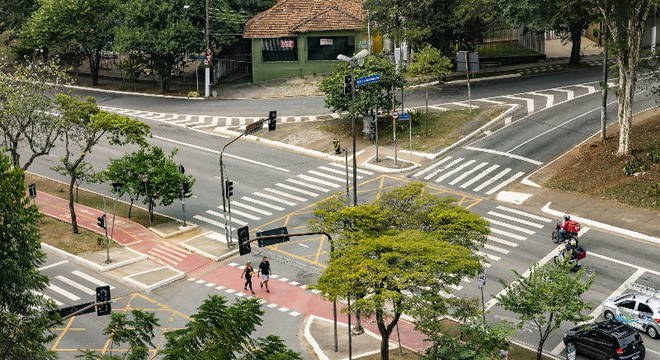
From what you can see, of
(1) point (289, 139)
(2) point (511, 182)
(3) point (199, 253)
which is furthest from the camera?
(1) point (289, 139)

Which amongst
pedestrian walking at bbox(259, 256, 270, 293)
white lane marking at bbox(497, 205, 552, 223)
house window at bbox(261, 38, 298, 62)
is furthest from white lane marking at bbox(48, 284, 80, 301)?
house window at bbox(261, 38, 298, 62)

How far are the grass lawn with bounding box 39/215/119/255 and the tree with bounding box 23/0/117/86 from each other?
36987 millimetres

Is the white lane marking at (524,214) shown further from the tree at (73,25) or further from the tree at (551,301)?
the tree at (73,25)

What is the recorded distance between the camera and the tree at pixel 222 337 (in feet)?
77.3

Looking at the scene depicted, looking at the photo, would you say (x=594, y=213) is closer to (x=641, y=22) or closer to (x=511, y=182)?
(x=511, y=182)

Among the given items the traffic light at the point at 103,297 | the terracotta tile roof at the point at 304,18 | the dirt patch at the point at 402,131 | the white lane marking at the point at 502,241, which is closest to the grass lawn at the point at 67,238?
the traffic light at the point at 103,297

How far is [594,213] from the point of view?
5647cm

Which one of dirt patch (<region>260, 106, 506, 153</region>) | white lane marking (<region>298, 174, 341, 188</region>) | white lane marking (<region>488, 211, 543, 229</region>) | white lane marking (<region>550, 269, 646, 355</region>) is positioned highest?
dirt patch (<region>260, 106, 506, 153</region>)

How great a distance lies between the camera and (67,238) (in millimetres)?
56875

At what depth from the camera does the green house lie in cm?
8919

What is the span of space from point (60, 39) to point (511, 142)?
1913 inches

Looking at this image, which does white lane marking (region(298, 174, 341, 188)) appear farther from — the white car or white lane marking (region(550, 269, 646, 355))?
the white car

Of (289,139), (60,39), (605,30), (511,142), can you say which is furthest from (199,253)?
(60,39)

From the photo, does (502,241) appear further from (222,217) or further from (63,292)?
(63,292)
